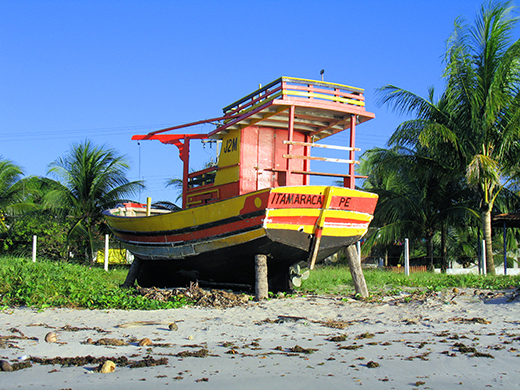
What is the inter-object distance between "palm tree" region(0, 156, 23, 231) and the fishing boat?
12.4 meters

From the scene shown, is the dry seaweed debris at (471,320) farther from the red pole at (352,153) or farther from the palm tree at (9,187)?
the palm tree at (9,187)

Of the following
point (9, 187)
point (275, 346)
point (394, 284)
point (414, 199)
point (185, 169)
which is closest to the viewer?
point (275, 346)

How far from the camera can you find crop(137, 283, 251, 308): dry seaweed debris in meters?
8.40

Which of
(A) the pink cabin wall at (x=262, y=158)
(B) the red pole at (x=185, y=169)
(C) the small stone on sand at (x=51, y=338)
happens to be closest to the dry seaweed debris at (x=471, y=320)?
(A) the pink cabin wall at (x=262, y=158)

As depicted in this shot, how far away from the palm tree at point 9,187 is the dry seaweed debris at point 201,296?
48.2 feet

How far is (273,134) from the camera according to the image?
1033cm

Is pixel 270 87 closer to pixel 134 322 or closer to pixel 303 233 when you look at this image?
pixel 303 233

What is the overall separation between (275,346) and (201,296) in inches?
147

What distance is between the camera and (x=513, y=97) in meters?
14.8

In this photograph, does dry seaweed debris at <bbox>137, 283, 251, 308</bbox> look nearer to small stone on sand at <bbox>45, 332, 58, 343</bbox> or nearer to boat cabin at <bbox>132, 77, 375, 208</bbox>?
boat cabin at <bbox>132, 77, 375, 208</bbox>

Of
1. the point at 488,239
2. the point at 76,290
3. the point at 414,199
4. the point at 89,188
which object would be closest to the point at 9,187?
the point at 89,188

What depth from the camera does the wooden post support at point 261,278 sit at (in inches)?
352

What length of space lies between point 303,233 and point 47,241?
12225 mm

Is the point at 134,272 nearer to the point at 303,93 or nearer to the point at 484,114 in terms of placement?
the point at 303,93
